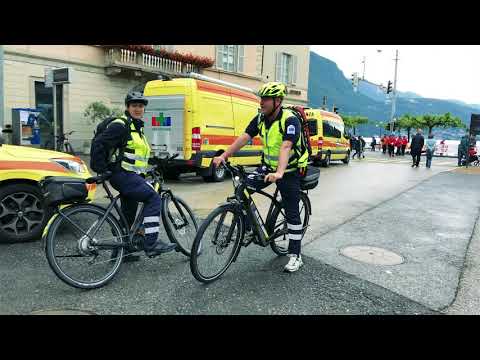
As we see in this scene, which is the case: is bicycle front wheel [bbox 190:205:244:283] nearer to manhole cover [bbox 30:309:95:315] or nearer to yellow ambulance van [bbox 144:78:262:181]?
manhole cover [bbox 30:309:95:315]

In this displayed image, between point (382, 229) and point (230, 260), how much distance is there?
320 cm

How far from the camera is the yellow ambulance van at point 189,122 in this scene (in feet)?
33.8

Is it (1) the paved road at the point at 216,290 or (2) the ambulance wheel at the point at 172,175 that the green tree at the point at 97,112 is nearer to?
(2) the ambulance wheel at the point at 172,175

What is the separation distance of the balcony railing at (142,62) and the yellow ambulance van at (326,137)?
24.0 ft

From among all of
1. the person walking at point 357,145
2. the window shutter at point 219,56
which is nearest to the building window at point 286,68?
the window shutter at point 219,56

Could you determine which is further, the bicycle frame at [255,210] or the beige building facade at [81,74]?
the beige building facade at [81,74]

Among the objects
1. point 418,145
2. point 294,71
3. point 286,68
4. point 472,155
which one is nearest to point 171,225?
point 418,145

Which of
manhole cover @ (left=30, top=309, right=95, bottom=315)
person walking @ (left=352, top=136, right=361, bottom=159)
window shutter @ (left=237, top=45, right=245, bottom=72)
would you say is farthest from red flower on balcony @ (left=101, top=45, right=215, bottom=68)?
manhole cover @ (left=30, top=309, right=95, bottom=315)

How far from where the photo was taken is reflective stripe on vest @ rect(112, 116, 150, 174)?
3.88 meters

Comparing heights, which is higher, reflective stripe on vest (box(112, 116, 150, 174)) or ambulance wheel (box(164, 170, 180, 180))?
reflective stripe on vest (box(112, 116, 150, 174))

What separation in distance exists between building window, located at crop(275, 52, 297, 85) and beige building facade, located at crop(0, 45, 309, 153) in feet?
13.4
